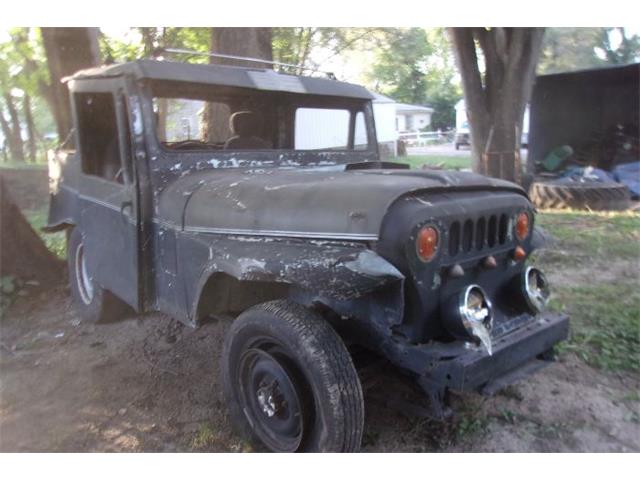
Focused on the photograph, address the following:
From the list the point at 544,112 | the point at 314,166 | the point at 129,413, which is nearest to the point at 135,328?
the point at 129,413

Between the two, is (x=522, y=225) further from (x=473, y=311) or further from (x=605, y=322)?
(x=605, y=322)

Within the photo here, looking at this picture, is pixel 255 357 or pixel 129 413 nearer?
pixel 255 357

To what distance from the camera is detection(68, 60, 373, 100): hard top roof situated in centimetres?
304

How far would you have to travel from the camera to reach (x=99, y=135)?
147 inches

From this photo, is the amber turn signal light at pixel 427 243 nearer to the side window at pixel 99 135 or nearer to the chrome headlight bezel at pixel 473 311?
the chrome headlight bezel at pixel 473 311

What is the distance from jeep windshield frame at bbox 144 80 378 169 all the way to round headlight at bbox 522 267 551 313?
1.58m

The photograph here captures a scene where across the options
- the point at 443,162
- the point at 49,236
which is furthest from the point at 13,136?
the point at 443,162

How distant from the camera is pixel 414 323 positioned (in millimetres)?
2270

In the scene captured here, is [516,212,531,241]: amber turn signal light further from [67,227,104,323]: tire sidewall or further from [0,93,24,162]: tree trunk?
[0,93,24,162]: tree trunk

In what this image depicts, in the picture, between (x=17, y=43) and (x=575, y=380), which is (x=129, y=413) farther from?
(x=17, y=43)

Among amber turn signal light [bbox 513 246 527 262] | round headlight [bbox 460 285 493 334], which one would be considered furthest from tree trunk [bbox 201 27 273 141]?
round headlight [bbox 460 285 493 334]

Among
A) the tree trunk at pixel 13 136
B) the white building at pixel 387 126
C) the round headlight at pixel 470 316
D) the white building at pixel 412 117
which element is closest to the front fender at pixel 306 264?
the round headlight at pixel 470 316

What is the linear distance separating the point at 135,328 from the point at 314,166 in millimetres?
1903

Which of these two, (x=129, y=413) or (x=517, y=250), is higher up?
(x=517, y=250)
